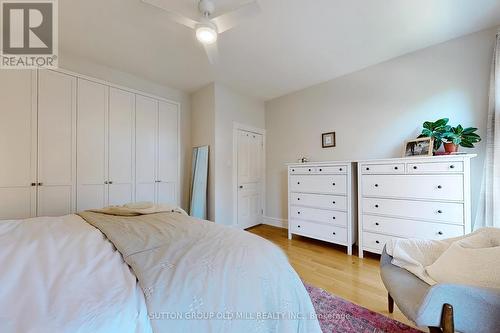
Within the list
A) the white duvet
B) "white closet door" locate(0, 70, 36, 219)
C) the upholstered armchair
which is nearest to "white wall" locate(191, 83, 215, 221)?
"white closet door" locate(0, 70, 36, 219)

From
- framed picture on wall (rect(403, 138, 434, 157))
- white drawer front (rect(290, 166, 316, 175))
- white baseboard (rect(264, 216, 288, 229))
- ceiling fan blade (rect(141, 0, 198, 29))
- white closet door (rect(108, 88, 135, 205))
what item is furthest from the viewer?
white baseboard (rect(264, 216, 288, 229))

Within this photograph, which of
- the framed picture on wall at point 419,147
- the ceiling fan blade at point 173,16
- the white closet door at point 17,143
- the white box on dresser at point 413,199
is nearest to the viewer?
the ceiling fan blade at point 173,16

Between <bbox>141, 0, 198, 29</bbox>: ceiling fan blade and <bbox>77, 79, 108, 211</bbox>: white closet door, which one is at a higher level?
<bbox>141, 0, 198, 29</bbox>: ceiling fan blade

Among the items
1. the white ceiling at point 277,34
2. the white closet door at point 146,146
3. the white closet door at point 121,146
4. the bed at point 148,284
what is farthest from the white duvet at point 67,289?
the white closet door at point 146,146

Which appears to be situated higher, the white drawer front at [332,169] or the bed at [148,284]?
the white drawer front at [332,169]

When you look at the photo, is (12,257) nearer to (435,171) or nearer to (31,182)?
(31,182)

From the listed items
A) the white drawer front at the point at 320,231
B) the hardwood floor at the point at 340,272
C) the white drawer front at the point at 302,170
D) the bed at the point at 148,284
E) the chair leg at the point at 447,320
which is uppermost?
the white drawer front at the point at 302,170

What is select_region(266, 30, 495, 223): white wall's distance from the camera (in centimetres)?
229

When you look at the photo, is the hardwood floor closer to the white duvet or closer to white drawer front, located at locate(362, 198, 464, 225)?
white drawer front, located at locate(362, 198, 464, 225)

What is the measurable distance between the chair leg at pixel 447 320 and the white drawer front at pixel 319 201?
6.02ft

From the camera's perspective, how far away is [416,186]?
7.43 feet

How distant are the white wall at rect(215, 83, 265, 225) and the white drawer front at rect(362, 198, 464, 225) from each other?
6.89 feet

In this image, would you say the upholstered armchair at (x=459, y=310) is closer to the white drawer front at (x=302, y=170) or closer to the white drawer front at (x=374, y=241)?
the white drawer front at (x=374, y=241)

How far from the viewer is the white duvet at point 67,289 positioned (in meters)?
0.56
